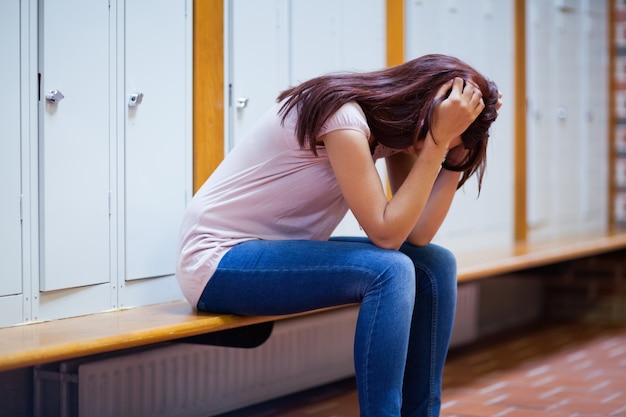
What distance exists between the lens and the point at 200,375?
8.67 ft

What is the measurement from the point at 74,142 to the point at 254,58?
26.5 inches

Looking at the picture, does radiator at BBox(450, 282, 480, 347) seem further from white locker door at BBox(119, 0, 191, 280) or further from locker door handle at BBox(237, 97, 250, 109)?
white locker door at BBox(119, 0, 191, 280)

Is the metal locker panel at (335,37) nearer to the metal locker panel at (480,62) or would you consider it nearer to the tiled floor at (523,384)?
the metal locker panel at (480,62)

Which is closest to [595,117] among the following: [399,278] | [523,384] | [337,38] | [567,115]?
[567,115]

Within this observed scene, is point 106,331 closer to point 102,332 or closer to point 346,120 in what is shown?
point 102,332

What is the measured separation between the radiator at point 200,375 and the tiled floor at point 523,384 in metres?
0.06

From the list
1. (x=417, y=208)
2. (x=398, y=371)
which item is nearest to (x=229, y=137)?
(x=417, y=208)

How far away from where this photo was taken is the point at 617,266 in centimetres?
483

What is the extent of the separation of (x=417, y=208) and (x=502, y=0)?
2.31m

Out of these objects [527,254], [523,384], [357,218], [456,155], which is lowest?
[523,384]

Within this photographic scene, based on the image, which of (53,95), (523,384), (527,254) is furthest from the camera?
(527,254)

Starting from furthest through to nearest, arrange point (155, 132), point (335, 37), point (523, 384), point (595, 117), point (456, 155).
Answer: point (595, 117) < point (523, 384) < point (335, 37) < point (155, 132) < point (456, 155)

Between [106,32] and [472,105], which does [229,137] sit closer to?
[106,32]

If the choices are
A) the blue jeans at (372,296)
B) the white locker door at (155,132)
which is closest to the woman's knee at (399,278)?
the blue jeans at (372,296)
